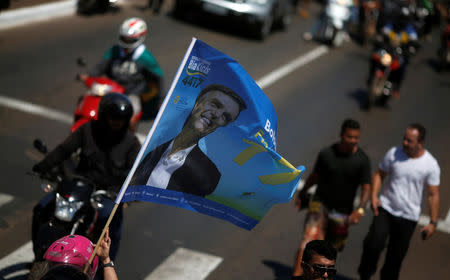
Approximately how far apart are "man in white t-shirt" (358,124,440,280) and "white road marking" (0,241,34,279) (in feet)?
11.4

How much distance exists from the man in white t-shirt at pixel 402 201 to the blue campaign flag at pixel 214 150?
2279 millimetres

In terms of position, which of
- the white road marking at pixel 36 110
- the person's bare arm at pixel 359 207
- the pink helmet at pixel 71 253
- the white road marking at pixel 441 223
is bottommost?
the white road marking at pixel 36 110

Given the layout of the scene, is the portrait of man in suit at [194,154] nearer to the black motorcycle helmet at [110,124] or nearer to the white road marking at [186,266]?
the black motorcycle helmet at [110,124]

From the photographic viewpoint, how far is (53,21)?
18375mm

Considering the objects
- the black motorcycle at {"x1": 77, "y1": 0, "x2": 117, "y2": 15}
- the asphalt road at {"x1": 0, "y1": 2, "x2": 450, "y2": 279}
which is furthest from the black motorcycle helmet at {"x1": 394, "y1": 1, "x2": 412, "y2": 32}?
the black motorcycle at {"x1": 77, "y1": 0, "x2": 117, "y2": 15}

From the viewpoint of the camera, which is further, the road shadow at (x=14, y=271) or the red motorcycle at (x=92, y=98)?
the red motorcycle at (x=92, y=98)

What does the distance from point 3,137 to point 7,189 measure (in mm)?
1803

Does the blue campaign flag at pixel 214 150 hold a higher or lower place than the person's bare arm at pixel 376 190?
higher

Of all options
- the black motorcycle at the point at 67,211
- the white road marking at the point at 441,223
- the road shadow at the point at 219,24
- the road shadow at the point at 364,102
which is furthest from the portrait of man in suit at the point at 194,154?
the road shadow at the point at 219,24

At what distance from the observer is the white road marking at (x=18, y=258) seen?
7.23 metres

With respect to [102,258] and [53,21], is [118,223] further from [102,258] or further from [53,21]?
[53,21]

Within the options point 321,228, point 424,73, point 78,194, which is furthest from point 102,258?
point 424,73

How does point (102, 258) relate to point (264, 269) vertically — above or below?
above

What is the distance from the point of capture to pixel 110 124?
268 inches
